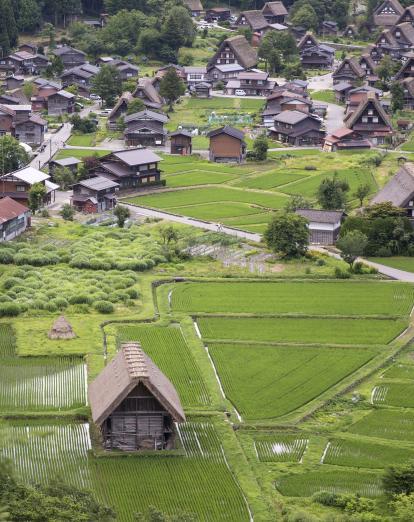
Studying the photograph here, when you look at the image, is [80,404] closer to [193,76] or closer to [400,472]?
[400,472]

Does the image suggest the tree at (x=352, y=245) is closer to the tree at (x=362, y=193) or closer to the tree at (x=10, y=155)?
the tree at (x=362, y=193)

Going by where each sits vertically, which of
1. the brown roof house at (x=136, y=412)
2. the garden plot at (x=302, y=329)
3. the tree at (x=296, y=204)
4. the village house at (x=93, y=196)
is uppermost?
the brown roof house at (x=136, y=412)

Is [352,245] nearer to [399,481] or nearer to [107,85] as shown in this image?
[399,481]

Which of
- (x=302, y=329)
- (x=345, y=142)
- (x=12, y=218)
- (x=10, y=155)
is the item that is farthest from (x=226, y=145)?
(x=302, y=329)

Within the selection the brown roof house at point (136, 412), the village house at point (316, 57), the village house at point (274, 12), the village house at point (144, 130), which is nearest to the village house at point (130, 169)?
the village house at point (144, 130)

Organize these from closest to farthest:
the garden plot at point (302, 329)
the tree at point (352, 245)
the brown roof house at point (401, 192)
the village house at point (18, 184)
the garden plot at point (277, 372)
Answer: the garden plot at point (277, 372)
the garden plot at point (302, 329)
the tree at point (352, 245)
the brown roof house at point (401, 192)
the village house at point (18, 184)

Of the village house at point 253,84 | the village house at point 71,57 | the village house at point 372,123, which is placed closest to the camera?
the village house at point 372,123

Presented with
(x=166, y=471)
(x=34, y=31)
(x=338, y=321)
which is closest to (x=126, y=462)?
(x=166, y=471)
